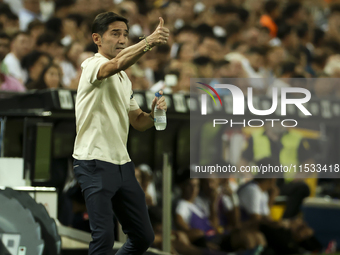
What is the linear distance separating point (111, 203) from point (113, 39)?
937mm

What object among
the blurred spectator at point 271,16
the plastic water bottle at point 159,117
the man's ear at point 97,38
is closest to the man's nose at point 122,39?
the man's ear at point 97,38

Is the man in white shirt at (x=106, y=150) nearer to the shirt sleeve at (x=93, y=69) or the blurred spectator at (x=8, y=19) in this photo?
the shirt sleeve at (x=93, y=69)

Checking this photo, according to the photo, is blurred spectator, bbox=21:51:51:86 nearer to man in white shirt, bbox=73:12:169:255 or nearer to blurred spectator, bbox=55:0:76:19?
blurred spectator, bbox=55:0:76:19

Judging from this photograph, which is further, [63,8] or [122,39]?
[63,8]

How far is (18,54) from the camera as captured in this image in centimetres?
664

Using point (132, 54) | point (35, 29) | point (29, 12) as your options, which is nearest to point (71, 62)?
point (35, 29)

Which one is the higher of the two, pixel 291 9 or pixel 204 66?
pixel 291 9

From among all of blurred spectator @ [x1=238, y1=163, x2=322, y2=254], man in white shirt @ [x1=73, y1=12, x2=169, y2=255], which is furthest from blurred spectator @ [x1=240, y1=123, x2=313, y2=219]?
man in white shirt @ [x1=73, y1=12, x2=169, y2=255]

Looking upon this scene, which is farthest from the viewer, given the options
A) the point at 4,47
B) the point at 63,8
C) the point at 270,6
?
the point at 270,6

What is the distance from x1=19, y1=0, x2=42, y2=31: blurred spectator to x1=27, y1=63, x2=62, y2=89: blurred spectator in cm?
Result: 258

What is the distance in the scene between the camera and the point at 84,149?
Answer: 3182 millimetres

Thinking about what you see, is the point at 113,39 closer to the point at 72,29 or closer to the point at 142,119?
the point at 142,119

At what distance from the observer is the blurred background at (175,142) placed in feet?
14.8

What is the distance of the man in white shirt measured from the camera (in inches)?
122
